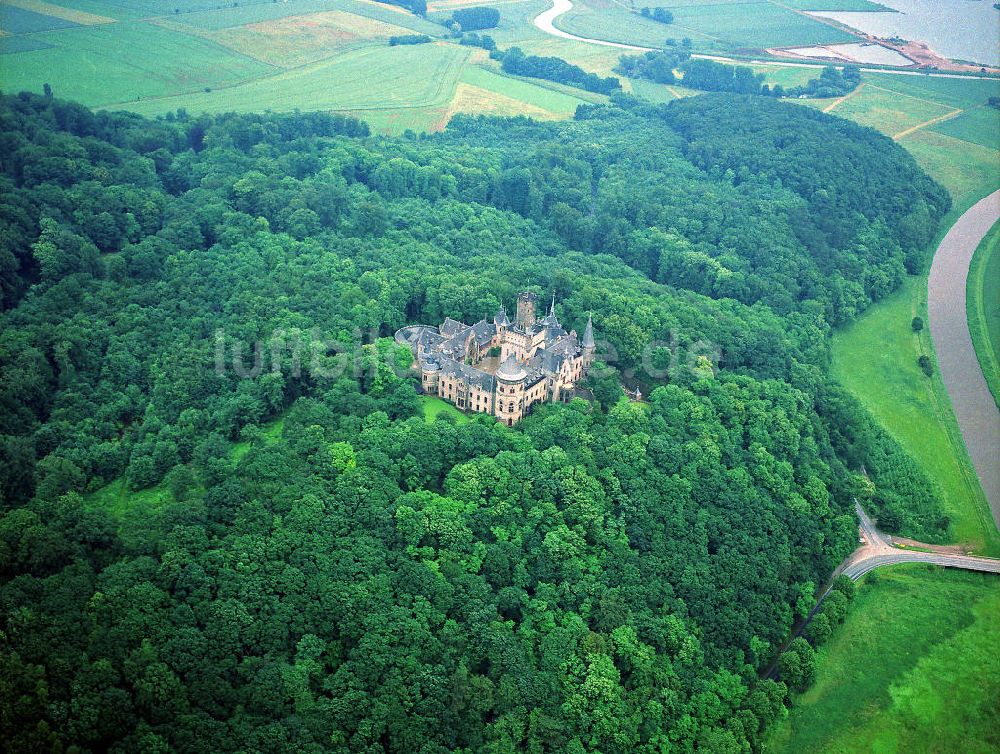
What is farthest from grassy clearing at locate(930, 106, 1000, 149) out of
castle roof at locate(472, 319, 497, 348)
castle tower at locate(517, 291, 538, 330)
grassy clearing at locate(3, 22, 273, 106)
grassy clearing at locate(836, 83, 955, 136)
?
grassy clearing at locate(3, 22, 273, 106)

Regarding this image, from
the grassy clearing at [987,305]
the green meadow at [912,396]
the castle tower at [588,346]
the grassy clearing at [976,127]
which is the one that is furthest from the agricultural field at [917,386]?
the castle tower at [588,346]

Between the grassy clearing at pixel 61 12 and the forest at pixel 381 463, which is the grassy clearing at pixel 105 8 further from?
the forest at pixel 381 463

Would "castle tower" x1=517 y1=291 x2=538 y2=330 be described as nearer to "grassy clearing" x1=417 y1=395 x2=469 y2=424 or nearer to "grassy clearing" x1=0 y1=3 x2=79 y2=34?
"grassy clearing" x1=417 y1=395 x2=469 y2=424

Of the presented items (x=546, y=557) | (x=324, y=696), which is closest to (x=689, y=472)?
(x=546, y=557)

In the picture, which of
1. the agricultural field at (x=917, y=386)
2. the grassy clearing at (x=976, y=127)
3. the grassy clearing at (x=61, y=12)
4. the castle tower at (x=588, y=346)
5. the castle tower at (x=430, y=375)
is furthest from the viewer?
the grassy clearing at (x=976, y=127)

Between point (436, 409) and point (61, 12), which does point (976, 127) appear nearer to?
point (436, 409)

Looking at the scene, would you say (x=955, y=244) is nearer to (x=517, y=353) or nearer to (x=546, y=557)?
(x=517, y=353)
